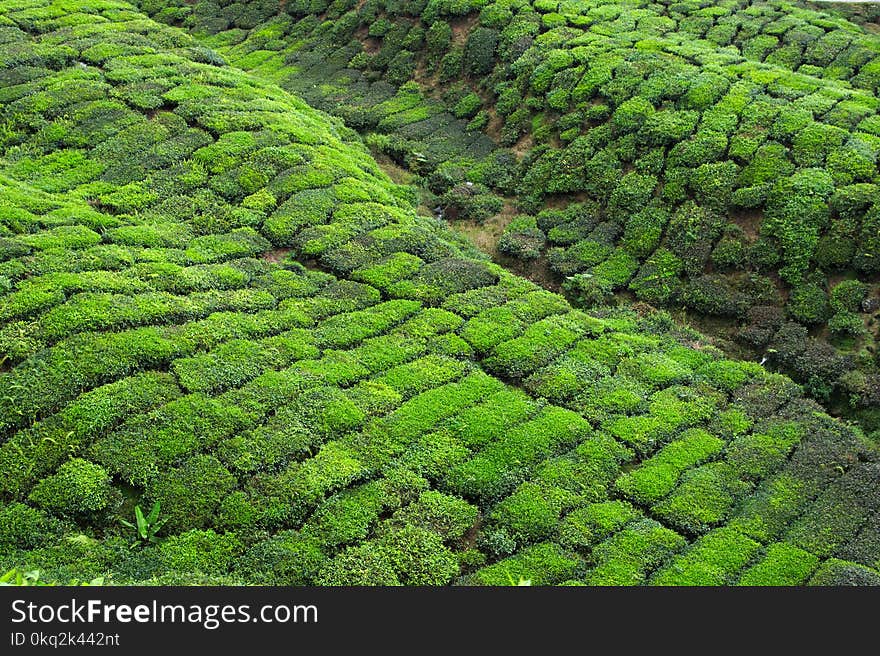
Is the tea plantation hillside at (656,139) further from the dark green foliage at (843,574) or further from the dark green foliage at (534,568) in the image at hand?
the dark green foliage at (534,568)

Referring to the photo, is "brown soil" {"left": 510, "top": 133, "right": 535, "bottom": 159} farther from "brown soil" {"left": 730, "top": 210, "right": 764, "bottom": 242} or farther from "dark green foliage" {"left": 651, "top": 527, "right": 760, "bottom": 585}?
"dark green foliage" {"left": 651, "top": 527, "right": 760, "bottom": 585}

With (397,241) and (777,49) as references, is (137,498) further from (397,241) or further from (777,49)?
(777,49)

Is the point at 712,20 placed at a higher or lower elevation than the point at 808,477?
higher

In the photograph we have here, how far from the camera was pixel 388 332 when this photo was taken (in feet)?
55.2

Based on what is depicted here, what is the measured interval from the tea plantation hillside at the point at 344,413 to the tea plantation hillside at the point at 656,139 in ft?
6.63

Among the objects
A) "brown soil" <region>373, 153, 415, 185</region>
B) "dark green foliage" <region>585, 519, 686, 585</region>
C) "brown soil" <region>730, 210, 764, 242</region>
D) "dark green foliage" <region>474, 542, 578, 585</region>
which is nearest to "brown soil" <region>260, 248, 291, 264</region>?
"brown soil" <region>373, 153, 415, 185</region>

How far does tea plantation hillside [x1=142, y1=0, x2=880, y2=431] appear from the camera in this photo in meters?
19.2

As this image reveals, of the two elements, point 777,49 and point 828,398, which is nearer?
point 828,398

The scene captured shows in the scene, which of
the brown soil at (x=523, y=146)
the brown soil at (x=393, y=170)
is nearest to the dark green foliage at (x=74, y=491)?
the brown soil at (x=393, y=170)

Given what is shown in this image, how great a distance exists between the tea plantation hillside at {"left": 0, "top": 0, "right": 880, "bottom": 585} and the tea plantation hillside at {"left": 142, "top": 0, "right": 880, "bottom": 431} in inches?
79.6

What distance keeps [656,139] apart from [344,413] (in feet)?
46.5

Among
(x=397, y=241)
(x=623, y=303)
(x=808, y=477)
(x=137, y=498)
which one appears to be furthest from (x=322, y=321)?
(x=808, y=477)

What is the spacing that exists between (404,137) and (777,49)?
46.8ft

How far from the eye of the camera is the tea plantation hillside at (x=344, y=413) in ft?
39.4
